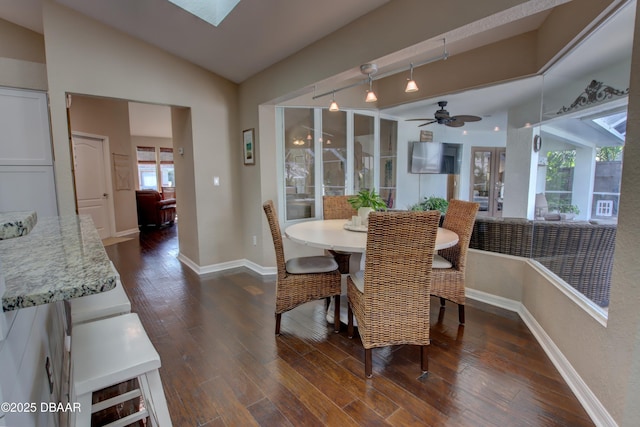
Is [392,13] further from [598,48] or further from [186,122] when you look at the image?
[186,122]

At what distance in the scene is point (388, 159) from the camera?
5.37 meters

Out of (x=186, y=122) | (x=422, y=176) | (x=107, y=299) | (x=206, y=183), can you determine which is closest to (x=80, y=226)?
(x=107, y=299)

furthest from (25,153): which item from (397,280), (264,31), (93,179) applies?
(397,280)

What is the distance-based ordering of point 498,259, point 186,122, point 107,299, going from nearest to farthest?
1. point 107,299
2. point 498,259
3. point 186,122

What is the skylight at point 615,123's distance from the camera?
5.72ft

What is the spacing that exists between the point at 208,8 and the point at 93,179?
487 cm

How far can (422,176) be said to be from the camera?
257 inches

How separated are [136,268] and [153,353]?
146 inches

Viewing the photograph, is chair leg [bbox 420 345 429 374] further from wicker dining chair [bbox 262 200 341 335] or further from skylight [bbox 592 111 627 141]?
skylight [bbox 592 111 627 141]

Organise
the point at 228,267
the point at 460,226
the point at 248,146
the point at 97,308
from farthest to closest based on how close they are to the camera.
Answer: the point at 228,267, the point at 248,146, the point at 460,226, the point at 97,308

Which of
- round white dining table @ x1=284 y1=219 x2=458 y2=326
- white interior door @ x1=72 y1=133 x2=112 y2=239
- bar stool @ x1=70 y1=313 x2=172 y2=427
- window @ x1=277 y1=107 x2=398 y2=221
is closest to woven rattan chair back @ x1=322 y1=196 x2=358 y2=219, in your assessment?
round white dining table @ x1=284 y1=219 x2=458 y2=326

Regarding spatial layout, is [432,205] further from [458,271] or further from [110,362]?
[110,362]

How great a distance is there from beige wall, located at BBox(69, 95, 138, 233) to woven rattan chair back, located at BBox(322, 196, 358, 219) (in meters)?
4.86

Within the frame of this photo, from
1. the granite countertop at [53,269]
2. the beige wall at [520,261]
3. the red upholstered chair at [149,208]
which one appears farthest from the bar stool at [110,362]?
the red upholstered chair at [149,208]
